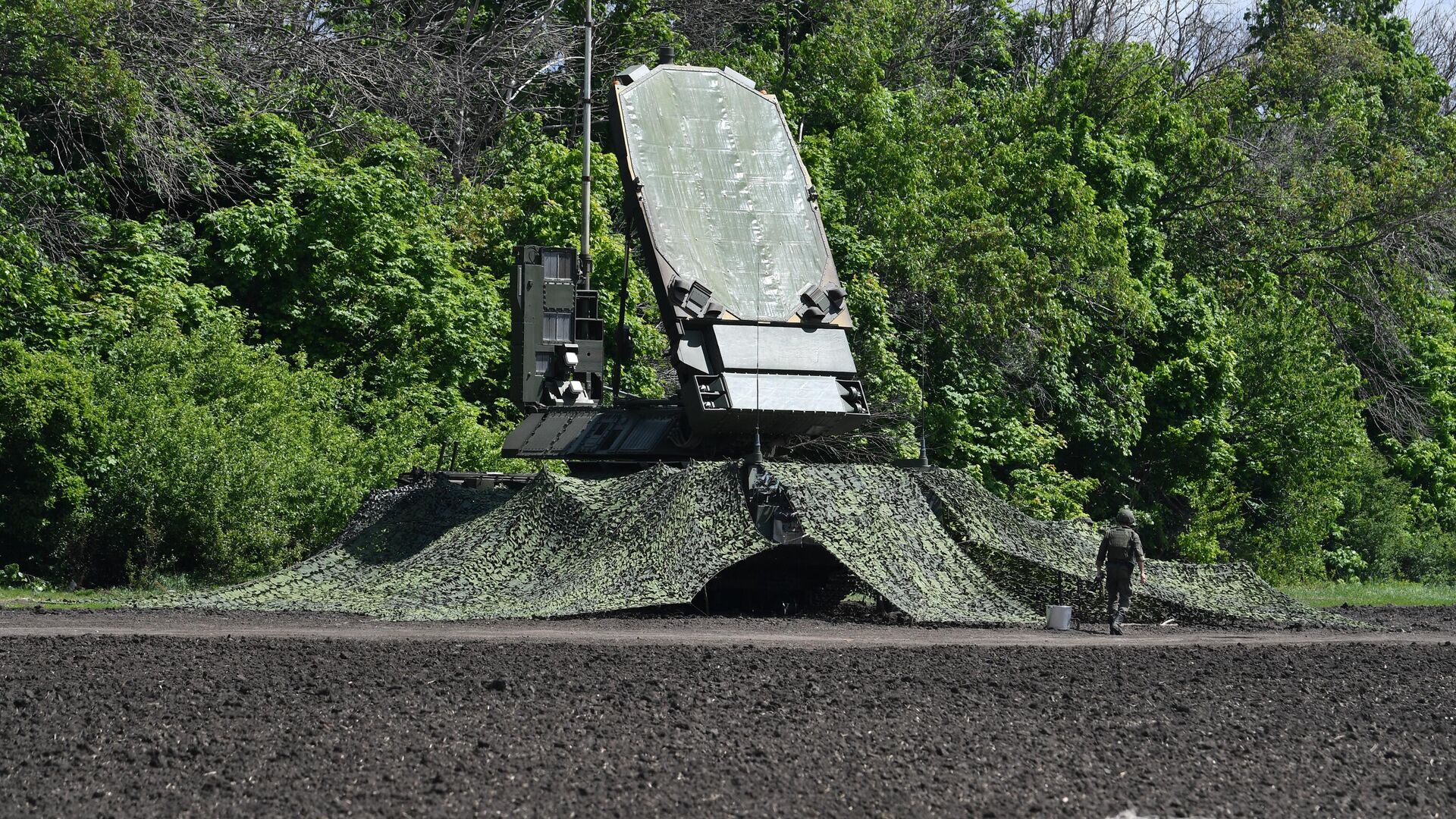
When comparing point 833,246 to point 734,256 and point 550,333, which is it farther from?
point 734,256

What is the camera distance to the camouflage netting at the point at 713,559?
53.7 ft

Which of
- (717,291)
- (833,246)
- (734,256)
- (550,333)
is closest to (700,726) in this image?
(717,291)

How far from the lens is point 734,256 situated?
18.7 m

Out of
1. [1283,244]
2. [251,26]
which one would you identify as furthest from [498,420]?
[1283,244]

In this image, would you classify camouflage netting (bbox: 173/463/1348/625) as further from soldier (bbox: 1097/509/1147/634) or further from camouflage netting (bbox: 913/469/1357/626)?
soldier (bbox: 1097/509/1147/634)

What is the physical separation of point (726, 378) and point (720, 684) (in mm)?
6609

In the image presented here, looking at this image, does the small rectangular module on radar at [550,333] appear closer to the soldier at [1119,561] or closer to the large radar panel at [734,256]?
the large radar panel at [734,256]

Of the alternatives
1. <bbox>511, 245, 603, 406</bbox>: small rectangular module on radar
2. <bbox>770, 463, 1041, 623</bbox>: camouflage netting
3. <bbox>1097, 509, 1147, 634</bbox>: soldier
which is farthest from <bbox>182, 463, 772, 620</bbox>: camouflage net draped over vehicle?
<bbox>1097, 509, 1147, 634</bbox>: soldier

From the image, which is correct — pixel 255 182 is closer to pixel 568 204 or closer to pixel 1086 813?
pixel 568 204

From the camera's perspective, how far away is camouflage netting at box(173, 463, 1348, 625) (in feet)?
53.7

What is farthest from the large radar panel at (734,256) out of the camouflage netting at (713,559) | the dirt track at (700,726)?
the dirt track at (700,726)

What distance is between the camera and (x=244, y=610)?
1655cm

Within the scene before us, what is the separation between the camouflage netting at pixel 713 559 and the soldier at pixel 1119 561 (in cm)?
51

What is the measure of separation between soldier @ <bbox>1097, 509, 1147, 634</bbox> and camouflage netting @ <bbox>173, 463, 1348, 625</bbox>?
51 cm
